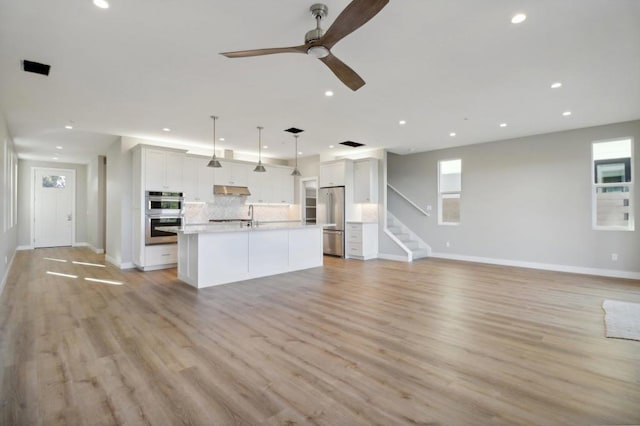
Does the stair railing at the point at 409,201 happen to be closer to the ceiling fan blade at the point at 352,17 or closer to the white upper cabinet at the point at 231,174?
the white upper cabinet at the point at 231,174

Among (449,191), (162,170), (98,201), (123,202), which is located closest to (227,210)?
(162,170)

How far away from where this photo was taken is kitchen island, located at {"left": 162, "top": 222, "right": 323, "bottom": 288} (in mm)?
4806

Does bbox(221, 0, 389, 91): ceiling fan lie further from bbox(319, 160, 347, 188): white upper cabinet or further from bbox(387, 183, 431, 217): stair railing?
bbox(387, 183, 431, 217): stair railing

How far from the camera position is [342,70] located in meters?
2.66

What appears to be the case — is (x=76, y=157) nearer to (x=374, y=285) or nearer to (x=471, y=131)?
(x=374, y=285)

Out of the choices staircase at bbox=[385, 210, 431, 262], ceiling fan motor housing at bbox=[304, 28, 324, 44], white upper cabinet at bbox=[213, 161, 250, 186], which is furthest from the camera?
staircase at bbox=[385, 210, 431, 262]

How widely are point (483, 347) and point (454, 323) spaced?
0.58 meters

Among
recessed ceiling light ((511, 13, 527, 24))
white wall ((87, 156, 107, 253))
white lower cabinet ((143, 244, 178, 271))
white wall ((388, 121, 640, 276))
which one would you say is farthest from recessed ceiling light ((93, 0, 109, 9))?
white wall ((87, 156, 107, 253))

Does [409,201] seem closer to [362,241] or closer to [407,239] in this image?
[407,239]

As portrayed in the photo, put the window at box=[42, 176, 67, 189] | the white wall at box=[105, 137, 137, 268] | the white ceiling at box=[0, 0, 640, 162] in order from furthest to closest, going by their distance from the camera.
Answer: the window at box=[42, 176, 67, 189] → the white wall at box=[105, 137, 137, 268] → the white ceiling at box=[0, 0, 640, 162]

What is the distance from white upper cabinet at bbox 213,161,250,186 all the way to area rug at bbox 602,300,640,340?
711cm

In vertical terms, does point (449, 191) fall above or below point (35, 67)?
below

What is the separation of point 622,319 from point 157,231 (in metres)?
7.28

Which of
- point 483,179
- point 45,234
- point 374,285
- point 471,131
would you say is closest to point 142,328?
point 374,285
